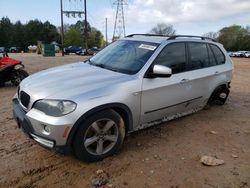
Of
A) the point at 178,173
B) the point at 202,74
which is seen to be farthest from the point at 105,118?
the point at 202,74

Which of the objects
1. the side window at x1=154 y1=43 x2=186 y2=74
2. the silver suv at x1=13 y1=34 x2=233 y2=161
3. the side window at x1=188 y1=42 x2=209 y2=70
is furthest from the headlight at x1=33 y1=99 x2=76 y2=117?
the side window at x1=188 y1=42 x2=209 y2=70

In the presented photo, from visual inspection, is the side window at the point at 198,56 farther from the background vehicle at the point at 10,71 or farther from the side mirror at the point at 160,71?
the background vehicle at the point at 10,71

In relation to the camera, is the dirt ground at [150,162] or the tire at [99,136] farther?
the tire at [99,136]

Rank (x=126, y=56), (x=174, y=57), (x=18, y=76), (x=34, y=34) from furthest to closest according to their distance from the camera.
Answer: (x=34, y=34) → (x=18, y=76) → (x=174, y=57) → (x=126, y=56)

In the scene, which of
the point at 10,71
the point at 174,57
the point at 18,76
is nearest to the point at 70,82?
the point at 174,57

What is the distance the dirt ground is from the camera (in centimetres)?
354

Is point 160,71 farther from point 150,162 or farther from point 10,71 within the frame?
point 10,71

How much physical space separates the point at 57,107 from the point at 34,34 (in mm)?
90056

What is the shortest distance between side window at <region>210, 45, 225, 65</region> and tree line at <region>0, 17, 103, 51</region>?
253 feet

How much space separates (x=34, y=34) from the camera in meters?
87.8

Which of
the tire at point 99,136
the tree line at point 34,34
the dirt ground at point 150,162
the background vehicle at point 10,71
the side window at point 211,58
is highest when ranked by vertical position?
the tree line at point 34,34

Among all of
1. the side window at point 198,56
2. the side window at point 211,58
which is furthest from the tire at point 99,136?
the side window at point 211,58

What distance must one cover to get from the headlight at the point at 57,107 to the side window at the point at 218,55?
3.77 meters

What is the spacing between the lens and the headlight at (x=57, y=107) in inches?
140
